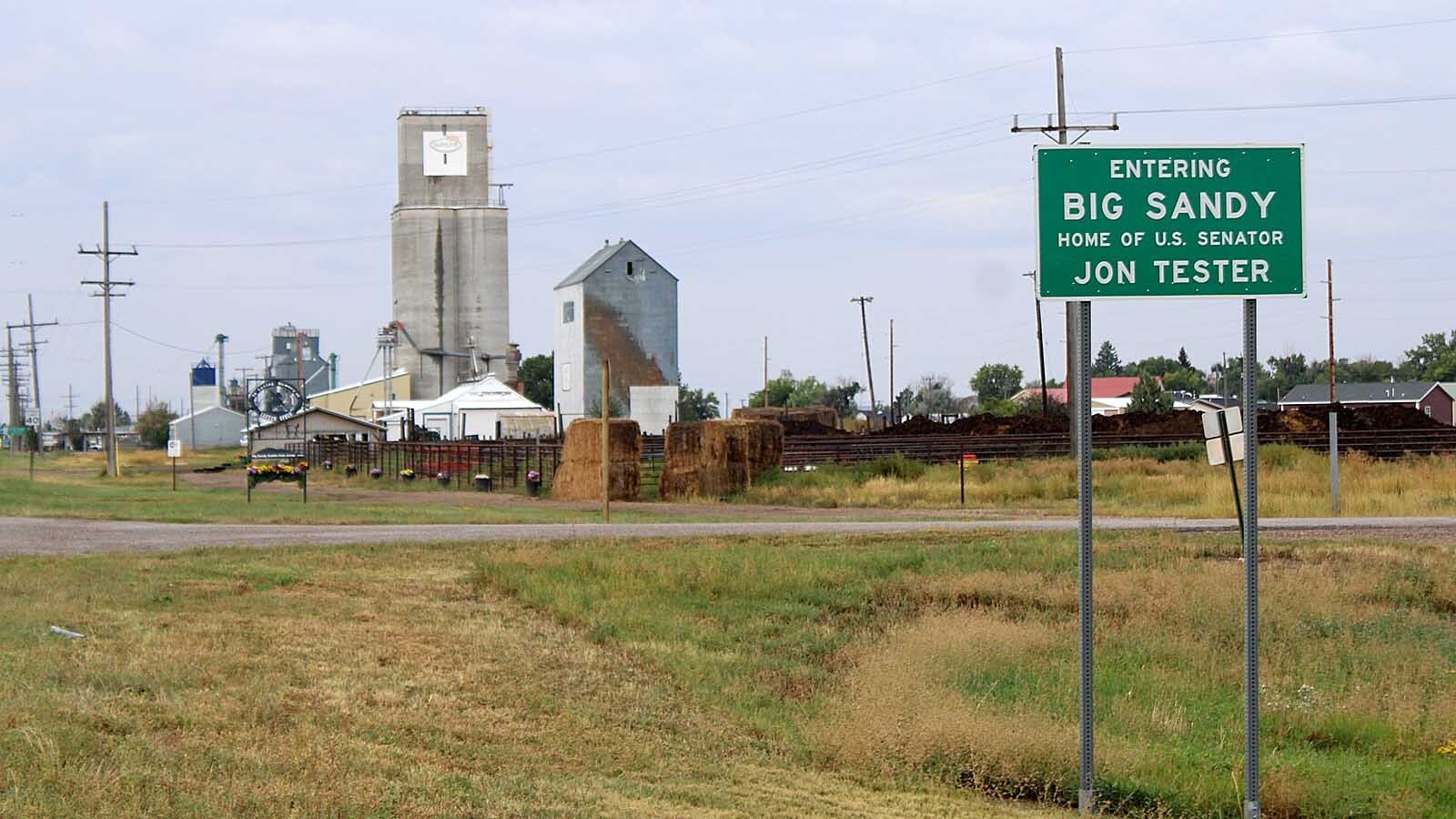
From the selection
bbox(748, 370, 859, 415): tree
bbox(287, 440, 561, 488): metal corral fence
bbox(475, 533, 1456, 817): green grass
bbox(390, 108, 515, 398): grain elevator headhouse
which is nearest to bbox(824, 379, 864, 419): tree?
bbox(748, 370, 859, 415): tree

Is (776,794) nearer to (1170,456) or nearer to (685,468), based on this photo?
(685,468)

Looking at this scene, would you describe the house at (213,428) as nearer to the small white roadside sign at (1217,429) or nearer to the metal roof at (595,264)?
the metal roof at (595,264)

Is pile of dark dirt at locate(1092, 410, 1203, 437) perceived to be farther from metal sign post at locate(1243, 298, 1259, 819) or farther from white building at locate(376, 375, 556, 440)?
metal sign post at locate(1243, 298, 1259, 819)

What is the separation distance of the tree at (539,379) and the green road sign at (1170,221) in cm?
12855

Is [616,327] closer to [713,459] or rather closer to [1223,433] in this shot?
[713,459]

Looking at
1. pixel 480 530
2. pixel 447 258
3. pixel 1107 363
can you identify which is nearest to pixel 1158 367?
pixel 1107 363

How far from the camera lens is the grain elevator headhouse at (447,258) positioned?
365 feet

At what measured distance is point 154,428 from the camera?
143000 millimetres

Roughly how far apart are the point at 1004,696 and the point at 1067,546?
10793 mm

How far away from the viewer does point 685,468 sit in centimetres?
4484

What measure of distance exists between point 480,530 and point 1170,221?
20.0m

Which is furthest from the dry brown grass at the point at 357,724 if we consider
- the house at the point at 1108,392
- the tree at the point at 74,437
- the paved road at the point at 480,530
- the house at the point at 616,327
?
the tree at the point at 74,437

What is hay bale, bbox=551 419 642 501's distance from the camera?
43.2 meters

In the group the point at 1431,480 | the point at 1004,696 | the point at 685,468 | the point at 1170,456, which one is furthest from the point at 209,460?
the point at 1004,696
